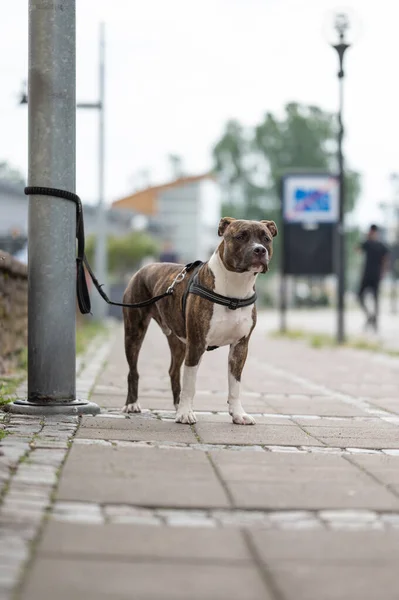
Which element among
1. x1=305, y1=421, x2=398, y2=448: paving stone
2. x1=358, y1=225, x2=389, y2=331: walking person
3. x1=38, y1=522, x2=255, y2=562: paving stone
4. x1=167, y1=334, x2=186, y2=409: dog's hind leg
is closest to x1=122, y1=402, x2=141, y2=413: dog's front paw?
x1=167, y1=334, x2=186, y2=409: dog's hind leg

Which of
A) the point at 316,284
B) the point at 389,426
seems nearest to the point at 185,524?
the point at 389,426

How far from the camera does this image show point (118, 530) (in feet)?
12.4

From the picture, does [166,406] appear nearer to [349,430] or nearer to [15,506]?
[349,430]

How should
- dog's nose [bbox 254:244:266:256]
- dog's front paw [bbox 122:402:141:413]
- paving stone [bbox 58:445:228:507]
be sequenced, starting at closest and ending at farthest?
1. paving stone [bbox 58:445:228:507]
2. dog's nose [bbox 254:244:266:256]
3. dog's front paw [bbox 122:402:141:413]

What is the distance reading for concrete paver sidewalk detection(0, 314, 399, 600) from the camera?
3.22 metres

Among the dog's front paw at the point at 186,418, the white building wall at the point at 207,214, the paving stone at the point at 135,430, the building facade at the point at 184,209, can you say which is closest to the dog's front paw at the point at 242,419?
the dog's front paw at the point at 186,418

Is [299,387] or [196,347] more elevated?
[196,347]

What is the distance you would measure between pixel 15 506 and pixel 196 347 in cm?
281

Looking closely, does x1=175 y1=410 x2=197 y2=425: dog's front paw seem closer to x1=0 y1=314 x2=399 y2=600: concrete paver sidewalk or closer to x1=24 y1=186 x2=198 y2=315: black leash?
x1=0 y1=314 x2=399 y2=600: concrete paver sidewalk

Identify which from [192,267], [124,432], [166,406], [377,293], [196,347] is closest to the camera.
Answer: [124,432]

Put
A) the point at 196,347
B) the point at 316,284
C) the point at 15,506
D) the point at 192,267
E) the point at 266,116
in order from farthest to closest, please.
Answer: the point at 266,116, the point at 316,284, the point at 192,267, the point at 196,347, the point at 15,506

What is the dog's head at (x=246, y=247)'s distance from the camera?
639cm

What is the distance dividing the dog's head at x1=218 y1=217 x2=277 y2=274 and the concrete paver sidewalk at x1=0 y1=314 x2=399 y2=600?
3.26ft

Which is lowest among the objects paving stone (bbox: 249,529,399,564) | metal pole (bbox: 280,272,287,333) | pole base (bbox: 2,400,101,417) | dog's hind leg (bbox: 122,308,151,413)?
metal pole (bbox: 280,272,287,333)
